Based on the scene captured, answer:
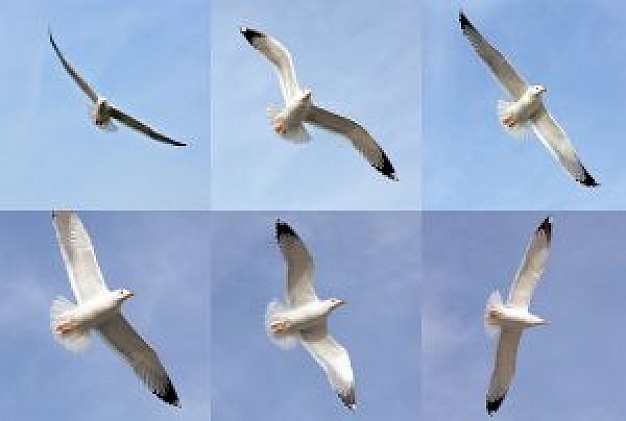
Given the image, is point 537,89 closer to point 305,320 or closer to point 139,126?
point 305,320

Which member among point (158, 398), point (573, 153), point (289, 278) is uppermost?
point (573, 153)

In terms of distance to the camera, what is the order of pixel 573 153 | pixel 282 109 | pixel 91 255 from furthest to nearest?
pixel 573 153, pixel 282 109, pixel 91 255

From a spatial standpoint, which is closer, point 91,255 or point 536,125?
point 91,255

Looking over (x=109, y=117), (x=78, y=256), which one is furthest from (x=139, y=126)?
(x=78, y=256)

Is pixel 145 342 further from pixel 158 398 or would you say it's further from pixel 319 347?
pixel 319 347

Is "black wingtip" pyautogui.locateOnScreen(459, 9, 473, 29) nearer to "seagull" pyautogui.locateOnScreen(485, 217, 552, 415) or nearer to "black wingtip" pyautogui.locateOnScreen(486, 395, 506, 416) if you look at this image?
"seagull" pyautogui.locateOnScreen(485, 217, 552, 415)

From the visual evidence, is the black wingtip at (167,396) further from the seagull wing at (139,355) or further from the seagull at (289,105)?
the seagull at (289,105)

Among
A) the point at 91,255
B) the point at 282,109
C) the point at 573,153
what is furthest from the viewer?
the point at 573,153

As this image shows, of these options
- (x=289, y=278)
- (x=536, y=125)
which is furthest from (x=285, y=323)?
(x=536, y=125)
